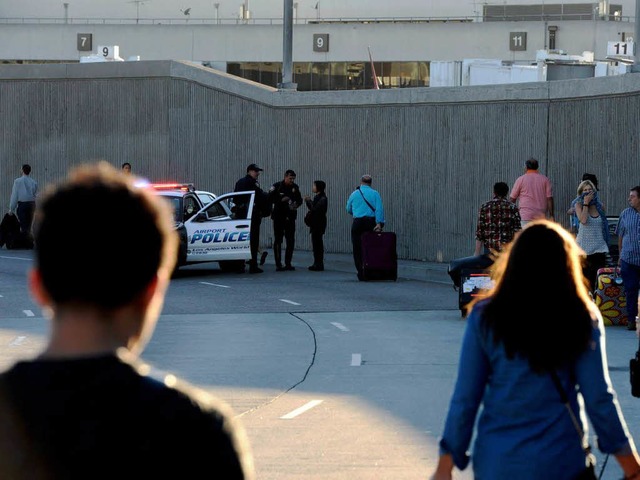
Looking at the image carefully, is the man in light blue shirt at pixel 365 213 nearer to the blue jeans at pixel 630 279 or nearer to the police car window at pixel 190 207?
the police car window at pixel 190 207

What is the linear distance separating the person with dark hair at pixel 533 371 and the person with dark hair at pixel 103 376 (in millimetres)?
2261

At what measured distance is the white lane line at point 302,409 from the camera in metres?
10.5

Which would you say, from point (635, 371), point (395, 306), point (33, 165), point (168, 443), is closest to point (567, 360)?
point (635, 371)

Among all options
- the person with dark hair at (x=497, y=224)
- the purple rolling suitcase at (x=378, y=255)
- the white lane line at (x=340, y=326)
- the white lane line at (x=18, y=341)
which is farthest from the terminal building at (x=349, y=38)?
the white lane line at (x=18, y=341)

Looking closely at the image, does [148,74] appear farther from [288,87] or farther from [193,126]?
[288,87]

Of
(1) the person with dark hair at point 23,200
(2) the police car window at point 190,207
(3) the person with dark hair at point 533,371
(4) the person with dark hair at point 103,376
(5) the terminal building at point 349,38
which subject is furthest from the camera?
(5) the terminal building at point 349,38

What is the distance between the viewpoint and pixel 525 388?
4758 millimetres

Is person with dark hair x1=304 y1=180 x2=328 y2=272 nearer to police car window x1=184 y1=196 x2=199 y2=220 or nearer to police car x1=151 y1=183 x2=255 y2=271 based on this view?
police car x1=151 y1=183 x2=255 y2=271

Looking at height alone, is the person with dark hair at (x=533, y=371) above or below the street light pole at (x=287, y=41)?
below

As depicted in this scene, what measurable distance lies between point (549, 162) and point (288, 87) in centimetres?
871

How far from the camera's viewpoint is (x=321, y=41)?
61.4 m

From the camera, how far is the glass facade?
61.1 meters

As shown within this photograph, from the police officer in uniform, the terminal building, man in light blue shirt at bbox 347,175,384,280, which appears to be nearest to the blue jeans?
man in light blue shirt at bbox 347,175,384,280

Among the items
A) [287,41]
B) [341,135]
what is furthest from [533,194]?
[287,41]
